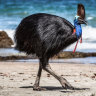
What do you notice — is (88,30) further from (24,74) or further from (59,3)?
(59,3)

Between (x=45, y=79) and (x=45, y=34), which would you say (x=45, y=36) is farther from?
(x=45, y=79)

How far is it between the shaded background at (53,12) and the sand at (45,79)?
3.42m

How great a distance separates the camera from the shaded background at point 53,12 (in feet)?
60.5

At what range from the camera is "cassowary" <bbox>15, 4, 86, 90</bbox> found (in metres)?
7.36

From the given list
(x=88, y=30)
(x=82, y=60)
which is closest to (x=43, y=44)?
(x=82, y=60)

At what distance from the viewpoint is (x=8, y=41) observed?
1598 centimetres

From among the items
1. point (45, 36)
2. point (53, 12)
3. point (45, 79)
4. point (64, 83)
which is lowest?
point (53, 12)

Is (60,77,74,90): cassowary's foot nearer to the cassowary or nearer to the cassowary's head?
the cassowary

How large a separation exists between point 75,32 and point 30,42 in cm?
80

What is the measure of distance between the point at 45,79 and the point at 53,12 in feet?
82.3

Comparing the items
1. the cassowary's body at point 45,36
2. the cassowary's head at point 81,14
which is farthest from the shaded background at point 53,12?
the cassowary's head at point 81,14

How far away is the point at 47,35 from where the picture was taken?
291 inches

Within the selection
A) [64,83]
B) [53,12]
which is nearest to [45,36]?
[64,83]

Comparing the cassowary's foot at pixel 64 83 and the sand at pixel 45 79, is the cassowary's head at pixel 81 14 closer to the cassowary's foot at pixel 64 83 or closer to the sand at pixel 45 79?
the cassowary's foot at pixel 64 83
